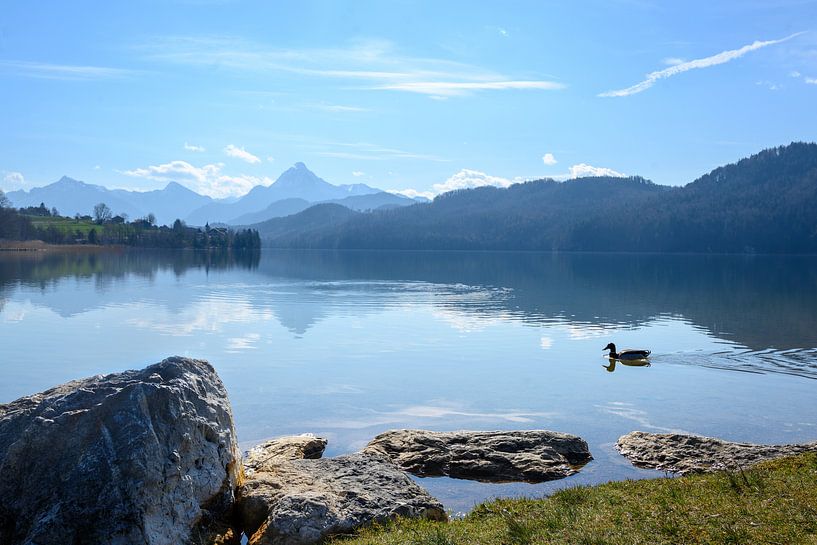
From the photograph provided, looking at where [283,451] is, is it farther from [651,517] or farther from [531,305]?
[531,305]

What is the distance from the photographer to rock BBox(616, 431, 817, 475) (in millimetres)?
18234

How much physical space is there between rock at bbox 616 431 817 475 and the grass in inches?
163

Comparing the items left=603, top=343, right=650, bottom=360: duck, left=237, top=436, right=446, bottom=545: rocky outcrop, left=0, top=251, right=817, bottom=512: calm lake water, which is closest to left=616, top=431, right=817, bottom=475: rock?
left=0, top=251, right=817, bottom=512: calm lake water

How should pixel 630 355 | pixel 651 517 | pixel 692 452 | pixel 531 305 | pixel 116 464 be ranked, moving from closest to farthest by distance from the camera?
pixel 651 517 < pixel 116 464 < pixel 692 452 < pixel 630 355 < pixel 531 305

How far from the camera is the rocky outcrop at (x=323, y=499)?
12.8m

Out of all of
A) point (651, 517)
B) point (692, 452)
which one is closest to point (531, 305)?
point (692, 452)

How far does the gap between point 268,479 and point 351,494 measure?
83.6 inches

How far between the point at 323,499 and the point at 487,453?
23.5 feet

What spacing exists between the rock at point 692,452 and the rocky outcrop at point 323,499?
785 cm

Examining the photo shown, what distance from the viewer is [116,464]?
1180cm

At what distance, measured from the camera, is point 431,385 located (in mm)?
29781

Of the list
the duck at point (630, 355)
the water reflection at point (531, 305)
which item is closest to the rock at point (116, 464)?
the water reflection at point (531, 305)

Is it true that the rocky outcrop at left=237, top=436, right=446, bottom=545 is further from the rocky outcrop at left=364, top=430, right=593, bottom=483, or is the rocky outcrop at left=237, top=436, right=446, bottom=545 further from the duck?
the duck

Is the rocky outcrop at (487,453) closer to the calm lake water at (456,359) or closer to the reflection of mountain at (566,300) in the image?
the calm lake water at (456,359)
